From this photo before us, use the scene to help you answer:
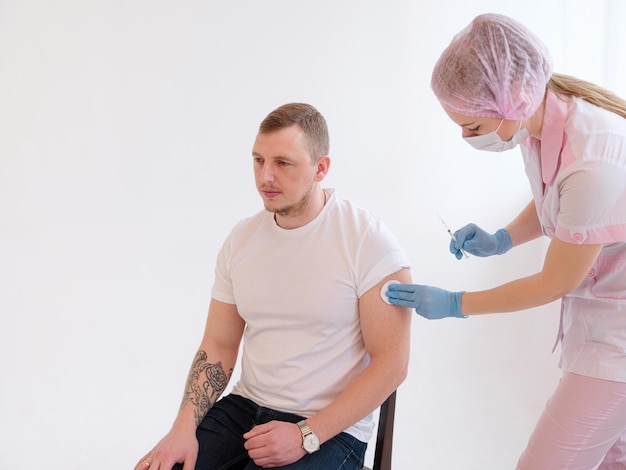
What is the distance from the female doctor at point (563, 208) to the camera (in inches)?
56.6

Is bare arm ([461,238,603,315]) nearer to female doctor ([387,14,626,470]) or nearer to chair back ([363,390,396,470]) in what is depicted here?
female doctor ([387,14,626,470])

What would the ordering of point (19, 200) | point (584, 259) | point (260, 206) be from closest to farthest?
1. point (584, 259)
2. point (19, 200)
3. point (260, 206)

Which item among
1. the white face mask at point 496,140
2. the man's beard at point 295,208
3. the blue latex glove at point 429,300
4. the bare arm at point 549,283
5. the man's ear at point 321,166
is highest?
the white face mask at point 496,140

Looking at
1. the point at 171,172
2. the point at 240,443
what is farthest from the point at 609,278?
the point at 171,172

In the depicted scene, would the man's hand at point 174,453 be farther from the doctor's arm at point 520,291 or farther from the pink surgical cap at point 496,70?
the pink surgical cap at point 496,70

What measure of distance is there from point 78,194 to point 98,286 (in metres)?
0.36

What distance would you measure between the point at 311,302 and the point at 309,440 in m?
0.33

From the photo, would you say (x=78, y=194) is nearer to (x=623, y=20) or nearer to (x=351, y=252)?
(x=351, y=252)

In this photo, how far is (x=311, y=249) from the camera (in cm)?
179

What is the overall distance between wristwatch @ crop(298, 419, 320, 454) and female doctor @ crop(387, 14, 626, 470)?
36cm

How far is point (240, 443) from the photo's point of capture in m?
1.75

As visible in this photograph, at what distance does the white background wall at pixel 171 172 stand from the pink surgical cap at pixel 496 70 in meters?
1.43

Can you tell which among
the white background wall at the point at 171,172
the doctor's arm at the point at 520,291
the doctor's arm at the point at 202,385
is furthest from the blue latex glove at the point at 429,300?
the white background wall at the point at 171,172

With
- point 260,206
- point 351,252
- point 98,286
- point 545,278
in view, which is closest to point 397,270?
point 351,252
